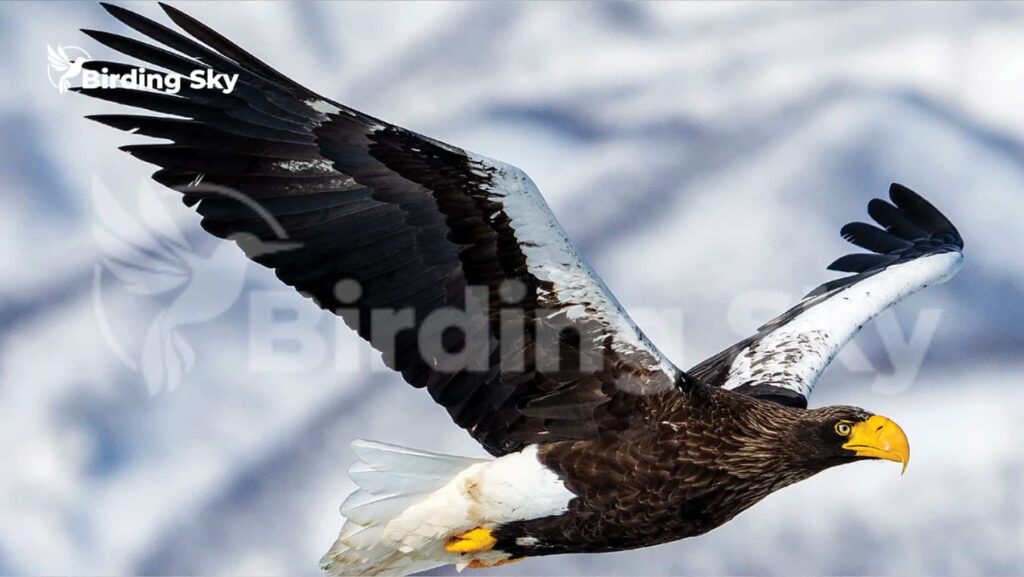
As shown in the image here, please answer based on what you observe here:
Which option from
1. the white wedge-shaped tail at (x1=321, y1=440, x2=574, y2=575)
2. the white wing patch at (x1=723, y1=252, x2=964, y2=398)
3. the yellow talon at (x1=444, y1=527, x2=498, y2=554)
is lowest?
the yellow talon at (x1=444, y1=527, x2=498, y2=554)

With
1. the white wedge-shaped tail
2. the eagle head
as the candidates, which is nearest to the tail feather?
the white wedge-shaped tail

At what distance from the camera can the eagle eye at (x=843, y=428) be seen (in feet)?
17.5

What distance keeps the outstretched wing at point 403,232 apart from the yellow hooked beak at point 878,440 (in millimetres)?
696

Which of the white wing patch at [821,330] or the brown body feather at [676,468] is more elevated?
the white wing patch at [821,330]

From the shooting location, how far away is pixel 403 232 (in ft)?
16.9

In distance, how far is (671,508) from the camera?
5172mm

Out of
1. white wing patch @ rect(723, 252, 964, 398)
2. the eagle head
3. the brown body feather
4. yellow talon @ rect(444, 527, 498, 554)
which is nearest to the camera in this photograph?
the brown body feather

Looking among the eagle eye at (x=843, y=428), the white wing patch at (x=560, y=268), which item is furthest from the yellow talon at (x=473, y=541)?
the eagle eye at (x=843, y=428)

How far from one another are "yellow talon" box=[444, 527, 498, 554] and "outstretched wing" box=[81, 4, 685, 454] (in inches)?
16.6

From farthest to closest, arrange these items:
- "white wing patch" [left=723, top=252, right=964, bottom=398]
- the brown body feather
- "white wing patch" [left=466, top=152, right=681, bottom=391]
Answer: "white wing patch" [left=723, top=252, right=964, bottom=398] < the brown body feather < "white wing patch" [left=466, top=152, right=681, bottom=391]

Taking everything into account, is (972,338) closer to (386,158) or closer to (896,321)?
(896,321)

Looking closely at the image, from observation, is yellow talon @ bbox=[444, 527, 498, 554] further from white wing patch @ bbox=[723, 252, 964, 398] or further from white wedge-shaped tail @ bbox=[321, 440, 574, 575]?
white wing patch @ bbox=[723, 252, 964, 398]

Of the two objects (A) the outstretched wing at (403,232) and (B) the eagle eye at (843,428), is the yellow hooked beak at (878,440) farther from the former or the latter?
(A) the outstretched wing at (403,232)

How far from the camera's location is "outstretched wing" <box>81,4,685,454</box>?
498 cm
